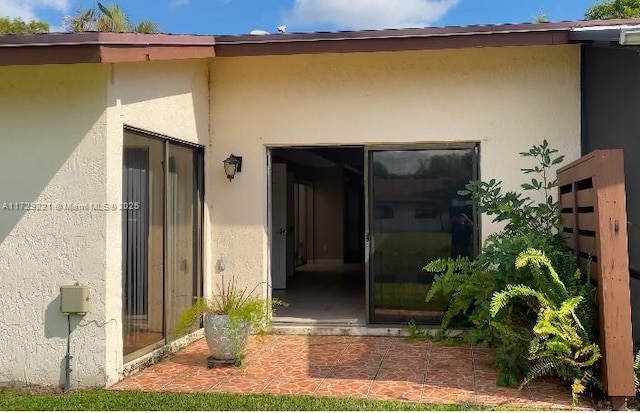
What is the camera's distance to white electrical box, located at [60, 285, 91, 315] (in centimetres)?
551

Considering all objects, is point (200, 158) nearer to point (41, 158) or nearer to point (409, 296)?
point (41, 158)

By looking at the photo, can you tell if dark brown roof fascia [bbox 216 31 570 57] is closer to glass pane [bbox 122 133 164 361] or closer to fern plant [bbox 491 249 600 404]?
glass pane [bbox 122 133 164 361]

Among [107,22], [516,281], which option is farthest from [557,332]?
[107,22]

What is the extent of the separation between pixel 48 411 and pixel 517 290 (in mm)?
4379

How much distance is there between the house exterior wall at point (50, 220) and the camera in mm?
5590

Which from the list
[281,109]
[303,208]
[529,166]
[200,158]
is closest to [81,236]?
[200,158]

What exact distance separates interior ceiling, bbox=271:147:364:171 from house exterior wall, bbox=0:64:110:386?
21.0 ft

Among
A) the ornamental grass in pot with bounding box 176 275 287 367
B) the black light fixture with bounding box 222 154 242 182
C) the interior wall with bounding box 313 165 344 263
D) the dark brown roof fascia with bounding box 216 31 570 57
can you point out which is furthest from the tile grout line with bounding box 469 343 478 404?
the interior wall with bounding box 313 165 344 263

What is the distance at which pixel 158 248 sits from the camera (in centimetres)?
676

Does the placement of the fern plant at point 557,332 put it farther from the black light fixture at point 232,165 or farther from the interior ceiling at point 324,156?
the interior ceiling at point 324,156

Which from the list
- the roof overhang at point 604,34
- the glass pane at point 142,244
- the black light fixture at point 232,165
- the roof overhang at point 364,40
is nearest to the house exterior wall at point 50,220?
the glass pane at point 142,244

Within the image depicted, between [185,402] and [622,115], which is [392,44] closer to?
[622,115]

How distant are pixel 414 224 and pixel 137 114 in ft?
13.1

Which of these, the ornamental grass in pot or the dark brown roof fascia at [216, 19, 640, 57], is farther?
the dark brown roof fascia at [216, 19, 640, 57]
